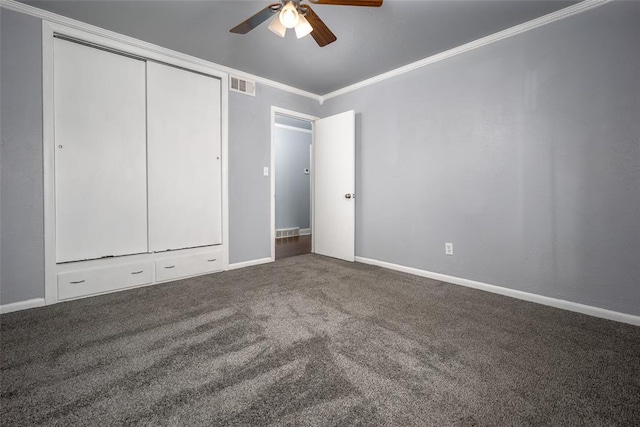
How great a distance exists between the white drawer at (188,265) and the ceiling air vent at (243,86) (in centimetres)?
203

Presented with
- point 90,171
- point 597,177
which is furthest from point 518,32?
point 90,171

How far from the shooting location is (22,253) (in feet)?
7.34

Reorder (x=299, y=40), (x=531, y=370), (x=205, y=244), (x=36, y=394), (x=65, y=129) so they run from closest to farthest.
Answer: (x=36, y=394) → (x=531, y=370) → (x=65, y=129) → (x=299, y=40) → (x=205, y=244)

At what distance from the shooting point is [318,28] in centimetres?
208

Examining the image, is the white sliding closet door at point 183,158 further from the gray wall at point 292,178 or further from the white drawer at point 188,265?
the gray wall at point 292,178

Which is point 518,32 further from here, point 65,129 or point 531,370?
point 65,129

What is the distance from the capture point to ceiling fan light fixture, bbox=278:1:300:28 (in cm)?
182

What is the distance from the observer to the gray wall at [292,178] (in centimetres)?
618

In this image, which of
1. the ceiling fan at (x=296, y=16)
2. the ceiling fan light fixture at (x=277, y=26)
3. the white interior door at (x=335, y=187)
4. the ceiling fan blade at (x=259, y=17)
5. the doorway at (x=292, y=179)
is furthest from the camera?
the doorway at (x=292, y=179)

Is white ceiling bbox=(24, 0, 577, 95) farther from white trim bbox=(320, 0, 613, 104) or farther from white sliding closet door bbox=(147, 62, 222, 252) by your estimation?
white sliding closet door bbox=(147, 62, 222, 252)

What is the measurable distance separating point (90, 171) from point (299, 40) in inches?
90.3

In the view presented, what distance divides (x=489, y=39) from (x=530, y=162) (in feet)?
4.06

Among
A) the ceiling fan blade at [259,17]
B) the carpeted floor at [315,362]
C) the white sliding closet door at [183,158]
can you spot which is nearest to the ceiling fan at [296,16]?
the ceiling fan blade at [259,17]

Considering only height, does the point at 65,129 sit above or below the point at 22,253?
above
